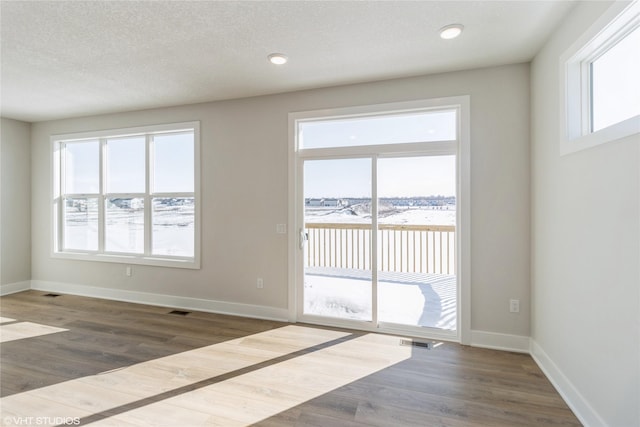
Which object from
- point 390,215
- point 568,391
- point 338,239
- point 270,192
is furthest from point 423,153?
point 568,391

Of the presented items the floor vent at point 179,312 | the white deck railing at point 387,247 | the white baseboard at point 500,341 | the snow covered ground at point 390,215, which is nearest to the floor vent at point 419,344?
the white baseboard at point 500,341

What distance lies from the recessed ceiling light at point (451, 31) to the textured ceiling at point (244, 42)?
0.18 feet

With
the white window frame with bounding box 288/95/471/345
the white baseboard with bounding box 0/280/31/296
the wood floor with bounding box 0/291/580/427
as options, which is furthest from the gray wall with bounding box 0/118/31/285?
the white window frame with bounding box 288/95/471/345

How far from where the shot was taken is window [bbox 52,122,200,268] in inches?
156

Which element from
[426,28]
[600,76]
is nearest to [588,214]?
[600,76]

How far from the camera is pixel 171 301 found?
3955 mm

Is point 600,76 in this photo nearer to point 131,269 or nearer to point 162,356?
point 162,356

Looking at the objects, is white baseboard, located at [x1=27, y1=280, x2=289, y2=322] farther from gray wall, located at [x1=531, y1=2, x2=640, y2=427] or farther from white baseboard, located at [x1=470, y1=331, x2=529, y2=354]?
gray wall, located at [x1=531, y1=2, x2=640, y2=427]

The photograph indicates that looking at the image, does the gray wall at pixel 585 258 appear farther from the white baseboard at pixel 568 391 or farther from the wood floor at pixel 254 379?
the wood floor at pixel 254 379

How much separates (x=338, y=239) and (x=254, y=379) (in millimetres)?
1625

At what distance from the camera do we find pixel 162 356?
2.61 m

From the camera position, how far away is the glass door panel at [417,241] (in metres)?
2.99

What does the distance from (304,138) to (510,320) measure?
2799mm

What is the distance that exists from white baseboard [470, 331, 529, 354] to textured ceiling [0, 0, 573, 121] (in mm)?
2523
